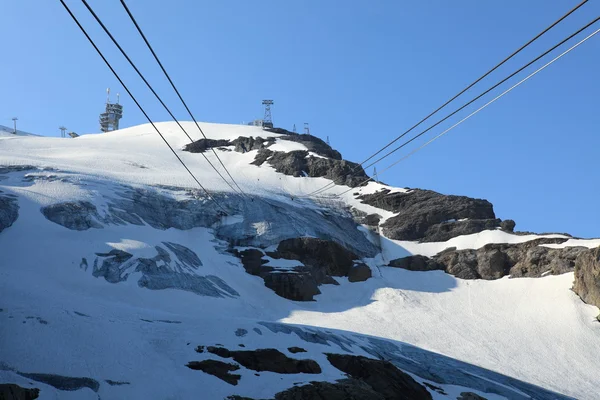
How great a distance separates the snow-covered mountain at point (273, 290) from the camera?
2116 centimetres

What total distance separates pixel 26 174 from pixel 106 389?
36.9 meters

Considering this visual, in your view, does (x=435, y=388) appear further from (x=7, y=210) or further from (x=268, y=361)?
(x=7, y=210)

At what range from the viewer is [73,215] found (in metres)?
41.8

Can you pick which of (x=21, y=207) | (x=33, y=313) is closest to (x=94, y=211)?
(x=21, y=207)

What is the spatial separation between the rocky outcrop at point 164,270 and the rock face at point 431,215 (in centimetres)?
2400

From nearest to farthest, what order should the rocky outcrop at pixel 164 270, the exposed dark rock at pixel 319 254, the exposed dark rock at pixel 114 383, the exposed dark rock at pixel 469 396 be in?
the exposed dark rock at pixel 114 383 → the exposed dark rock at pixel 469 396 → the rocky outcrop at pixel 164 270 → the exposed dark rock at pixel 319 254

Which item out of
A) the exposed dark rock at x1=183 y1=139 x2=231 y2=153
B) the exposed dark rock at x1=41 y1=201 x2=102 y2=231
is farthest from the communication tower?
the exposed dark rock at x1=41 y1=201 x2=102 y2=231

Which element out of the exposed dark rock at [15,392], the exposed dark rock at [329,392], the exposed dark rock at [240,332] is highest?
the exposed dark rock at [240,332]

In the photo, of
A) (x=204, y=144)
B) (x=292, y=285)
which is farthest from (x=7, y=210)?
(x=204, y=144)

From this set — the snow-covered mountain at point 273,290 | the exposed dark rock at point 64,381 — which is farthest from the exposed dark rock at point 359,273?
the exposed dark rock at point 64,381

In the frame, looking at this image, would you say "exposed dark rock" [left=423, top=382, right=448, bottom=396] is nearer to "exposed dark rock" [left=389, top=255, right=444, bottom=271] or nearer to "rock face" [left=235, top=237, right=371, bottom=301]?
"rock face" [left=235, top=237, right=371, bottom=301]

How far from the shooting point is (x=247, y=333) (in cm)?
2534

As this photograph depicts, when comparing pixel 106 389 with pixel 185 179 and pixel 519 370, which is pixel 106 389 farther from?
pixel 185 179

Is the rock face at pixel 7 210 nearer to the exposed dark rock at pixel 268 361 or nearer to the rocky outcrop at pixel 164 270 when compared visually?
the rocky outcrop at pixel 164 270
